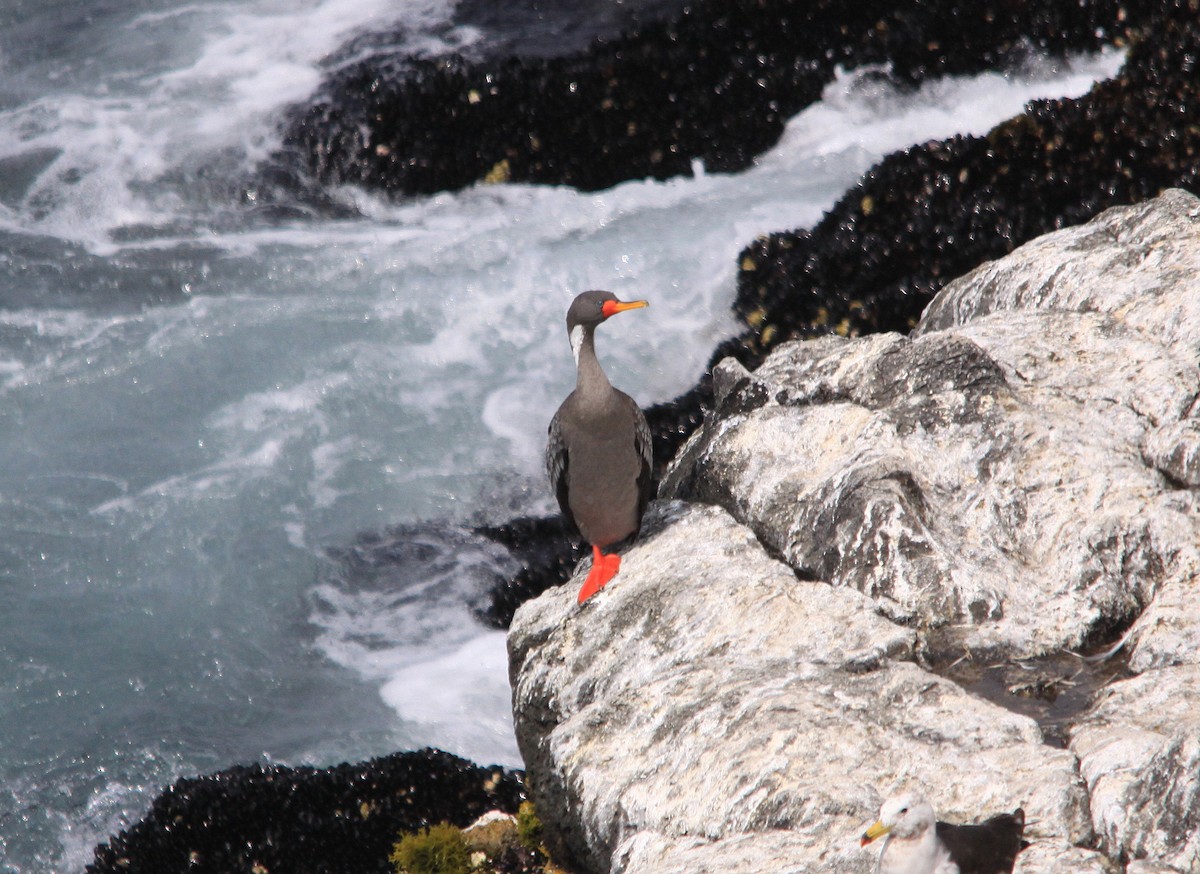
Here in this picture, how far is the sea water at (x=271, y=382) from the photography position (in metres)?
13.7

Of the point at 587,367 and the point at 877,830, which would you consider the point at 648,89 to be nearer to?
the point at 587,367

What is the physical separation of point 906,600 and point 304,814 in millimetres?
6563

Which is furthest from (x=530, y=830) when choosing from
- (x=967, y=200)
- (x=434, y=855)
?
(x=967, y=200)

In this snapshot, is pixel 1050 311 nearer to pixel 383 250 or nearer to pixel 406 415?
pixel 406 415

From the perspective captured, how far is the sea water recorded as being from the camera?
1366cm

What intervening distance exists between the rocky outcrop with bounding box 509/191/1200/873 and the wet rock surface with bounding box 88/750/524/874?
9.32ft

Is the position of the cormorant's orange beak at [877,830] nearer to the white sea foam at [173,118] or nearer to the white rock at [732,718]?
the white rock at [732,718]

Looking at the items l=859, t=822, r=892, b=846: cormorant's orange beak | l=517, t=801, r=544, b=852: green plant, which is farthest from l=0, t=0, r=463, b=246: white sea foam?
l=859, t=822, r=892, b=846: cormorant's orange beak

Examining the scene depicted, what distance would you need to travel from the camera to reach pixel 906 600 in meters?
8.18

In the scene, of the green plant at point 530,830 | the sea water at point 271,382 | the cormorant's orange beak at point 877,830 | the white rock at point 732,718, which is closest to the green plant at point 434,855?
the green plant at point 530,830

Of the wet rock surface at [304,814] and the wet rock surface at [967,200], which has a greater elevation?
the wet rock surface at [967,200]

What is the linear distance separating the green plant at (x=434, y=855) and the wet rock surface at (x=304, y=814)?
1355 millimetres

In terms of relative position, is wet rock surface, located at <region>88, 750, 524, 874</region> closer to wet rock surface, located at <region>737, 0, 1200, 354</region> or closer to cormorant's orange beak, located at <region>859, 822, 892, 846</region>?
cormorant's orange beak, located at <region>859, 822, 892, 846</region>

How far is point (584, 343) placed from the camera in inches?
380
